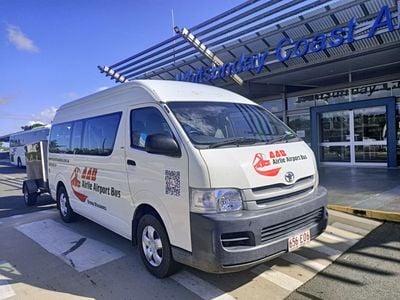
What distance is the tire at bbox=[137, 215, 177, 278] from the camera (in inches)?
146

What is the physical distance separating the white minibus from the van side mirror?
0.04 feet

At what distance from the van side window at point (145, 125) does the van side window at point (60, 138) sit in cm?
273

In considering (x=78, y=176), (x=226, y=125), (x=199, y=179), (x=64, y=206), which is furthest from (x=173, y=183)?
(x=64, y=206)

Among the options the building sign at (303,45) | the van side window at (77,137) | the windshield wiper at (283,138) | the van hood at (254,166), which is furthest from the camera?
the building sign at (303,45)

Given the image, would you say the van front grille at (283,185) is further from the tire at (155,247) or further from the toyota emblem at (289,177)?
the tire at (155,247)

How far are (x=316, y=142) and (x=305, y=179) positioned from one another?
10848mm

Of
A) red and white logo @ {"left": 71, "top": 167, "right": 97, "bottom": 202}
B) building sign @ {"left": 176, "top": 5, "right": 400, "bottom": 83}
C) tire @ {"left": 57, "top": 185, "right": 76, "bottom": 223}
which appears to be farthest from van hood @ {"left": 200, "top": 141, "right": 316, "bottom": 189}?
building sign @ {"left": 176, "top": 5, "right": 400, "bottom": 83}

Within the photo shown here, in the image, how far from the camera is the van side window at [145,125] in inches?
154

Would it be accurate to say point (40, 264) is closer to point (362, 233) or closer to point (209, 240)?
point (209, 240)

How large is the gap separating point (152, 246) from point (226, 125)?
1.72 metres

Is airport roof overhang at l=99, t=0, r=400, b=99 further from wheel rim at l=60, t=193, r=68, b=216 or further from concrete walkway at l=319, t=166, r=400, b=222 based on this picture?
wheel rim at l=60, t=193, r=68, b=216

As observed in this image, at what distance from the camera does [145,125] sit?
418 centimetres

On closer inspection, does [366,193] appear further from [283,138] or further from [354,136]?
[354,136]

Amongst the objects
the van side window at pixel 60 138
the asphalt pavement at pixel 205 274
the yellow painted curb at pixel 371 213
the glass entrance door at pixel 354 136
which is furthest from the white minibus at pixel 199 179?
the glass entrance door at pixel 354 136
